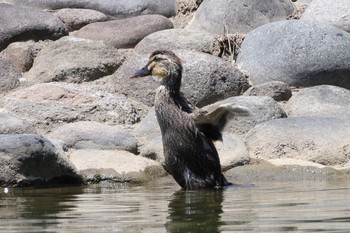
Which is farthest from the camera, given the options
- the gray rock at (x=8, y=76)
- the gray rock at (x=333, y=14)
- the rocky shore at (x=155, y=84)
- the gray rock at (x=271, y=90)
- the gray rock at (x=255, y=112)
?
the gray rock at (x=333, y=14)

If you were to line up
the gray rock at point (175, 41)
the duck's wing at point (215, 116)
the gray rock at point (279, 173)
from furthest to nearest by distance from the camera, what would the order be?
the gray rock at point (175, 41), the gray rock at point (279, 173), the duck's wing at point (215, 116)

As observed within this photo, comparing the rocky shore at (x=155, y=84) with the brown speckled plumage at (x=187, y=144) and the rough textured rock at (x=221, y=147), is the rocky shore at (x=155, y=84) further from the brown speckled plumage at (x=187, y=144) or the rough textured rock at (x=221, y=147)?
the brown speckled plumage at (x=187, y=144)

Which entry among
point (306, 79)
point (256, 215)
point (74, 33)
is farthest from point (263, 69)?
point (256, 215)

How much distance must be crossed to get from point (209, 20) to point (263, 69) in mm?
1802

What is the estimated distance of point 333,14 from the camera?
620 inches

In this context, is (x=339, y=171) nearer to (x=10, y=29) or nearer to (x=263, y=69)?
(x=263, y=69)

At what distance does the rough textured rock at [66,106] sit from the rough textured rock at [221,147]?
27.9 inches

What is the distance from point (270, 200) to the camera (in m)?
8.16

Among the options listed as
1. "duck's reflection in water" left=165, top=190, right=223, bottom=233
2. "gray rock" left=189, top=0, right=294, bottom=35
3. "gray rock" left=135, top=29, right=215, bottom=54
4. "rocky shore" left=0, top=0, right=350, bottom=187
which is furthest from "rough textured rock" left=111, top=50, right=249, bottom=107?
"duck's reflection in water" left=165, top=190, right=223, bottom=233

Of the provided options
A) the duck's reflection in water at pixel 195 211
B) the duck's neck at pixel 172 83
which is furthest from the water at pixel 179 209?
the duck's neck at pixel 172 83

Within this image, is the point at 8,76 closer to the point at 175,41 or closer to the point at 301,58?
the point at 175,41

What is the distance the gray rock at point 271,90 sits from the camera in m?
13.6

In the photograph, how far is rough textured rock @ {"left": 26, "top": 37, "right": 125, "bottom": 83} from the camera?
14.2 metres

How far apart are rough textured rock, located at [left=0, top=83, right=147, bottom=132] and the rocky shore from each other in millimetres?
17
